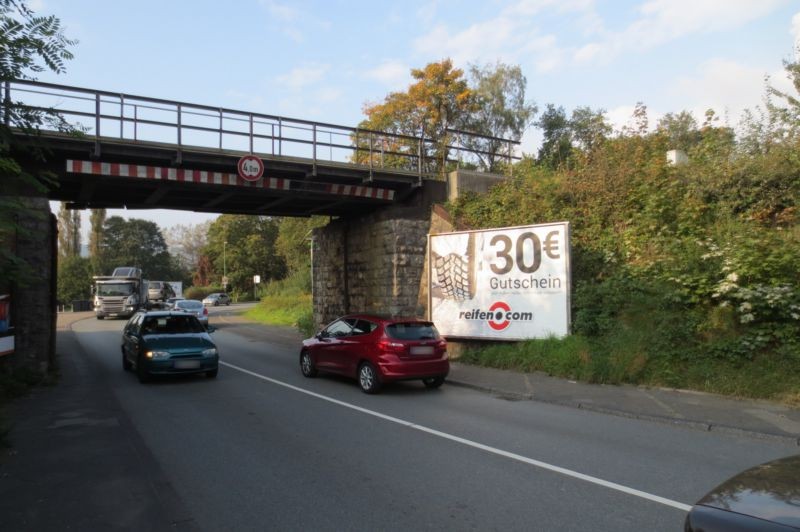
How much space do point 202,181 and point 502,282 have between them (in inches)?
331

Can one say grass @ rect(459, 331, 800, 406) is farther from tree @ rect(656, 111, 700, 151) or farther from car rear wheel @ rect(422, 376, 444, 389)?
tree @ rect(656, 111, 700, 151)

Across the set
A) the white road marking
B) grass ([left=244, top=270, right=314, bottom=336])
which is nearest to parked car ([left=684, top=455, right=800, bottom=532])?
the white road marking

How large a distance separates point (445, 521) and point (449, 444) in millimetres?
2511

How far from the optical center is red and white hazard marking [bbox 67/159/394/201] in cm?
1380

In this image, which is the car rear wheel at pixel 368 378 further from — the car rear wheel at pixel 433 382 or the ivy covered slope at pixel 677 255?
the ivy covered slope at pixel 677 255

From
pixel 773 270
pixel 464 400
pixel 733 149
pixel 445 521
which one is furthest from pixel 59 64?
pixel 733 149

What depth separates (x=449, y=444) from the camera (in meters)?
7.01

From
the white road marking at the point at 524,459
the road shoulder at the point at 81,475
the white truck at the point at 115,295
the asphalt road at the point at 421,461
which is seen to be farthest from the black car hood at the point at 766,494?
the white truck at the point at 115,295

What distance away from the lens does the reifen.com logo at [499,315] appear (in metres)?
14.0

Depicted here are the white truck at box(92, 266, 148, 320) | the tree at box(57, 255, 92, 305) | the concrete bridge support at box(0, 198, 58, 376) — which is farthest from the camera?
the tree at box(57, 255, 92, 305)

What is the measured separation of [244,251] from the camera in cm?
8038

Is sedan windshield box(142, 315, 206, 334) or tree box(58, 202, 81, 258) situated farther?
tree box(58, 202, 81, 258)

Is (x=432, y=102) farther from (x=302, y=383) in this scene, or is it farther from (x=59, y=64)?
(x=59, y=64)

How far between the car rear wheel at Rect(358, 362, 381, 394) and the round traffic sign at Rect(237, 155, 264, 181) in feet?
22.3
